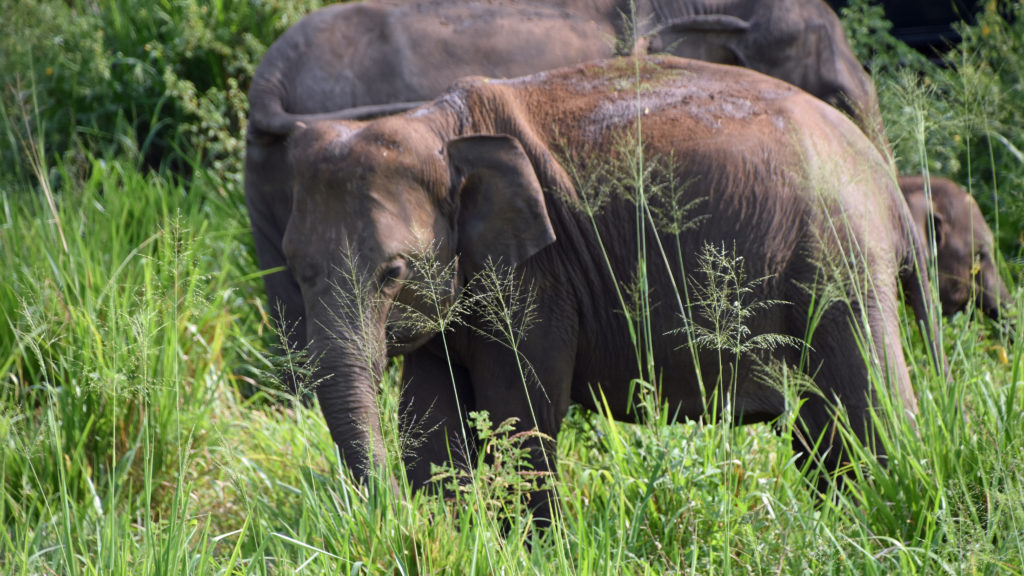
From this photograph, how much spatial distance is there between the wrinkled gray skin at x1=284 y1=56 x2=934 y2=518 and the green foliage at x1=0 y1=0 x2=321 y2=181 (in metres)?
3.75

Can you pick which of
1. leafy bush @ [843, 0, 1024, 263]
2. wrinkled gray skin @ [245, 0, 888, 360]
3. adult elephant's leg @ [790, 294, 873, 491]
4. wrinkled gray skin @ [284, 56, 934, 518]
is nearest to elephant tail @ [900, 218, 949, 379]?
wrinkled gray skin @ [284, 56, 934, 518]

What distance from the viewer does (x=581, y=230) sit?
150 inches

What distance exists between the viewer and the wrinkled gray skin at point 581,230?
357cm

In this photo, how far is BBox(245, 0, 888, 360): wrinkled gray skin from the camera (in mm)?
5277

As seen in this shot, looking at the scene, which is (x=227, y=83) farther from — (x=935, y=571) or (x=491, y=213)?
(x=935, y=571)

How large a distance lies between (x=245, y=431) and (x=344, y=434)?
174cm

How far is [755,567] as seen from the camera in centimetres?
287

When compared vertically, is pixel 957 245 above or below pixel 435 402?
above

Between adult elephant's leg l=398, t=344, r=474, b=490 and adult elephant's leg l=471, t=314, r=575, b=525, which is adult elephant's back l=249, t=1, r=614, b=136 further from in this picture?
adult elephant's leg l=471, t=314, r=575, b=525

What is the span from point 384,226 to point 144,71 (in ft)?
16.1

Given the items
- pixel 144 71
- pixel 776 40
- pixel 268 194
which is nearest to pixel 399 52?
pixel 268 194

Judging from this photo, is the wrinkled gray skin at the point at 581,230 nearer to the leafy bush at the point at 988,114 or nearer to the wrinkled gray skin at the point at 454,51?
the wrinkled gray skin at the point at 454,51

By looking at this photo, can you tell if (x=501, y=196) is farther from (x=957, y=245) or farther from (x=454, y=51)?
(x=957, y=245)

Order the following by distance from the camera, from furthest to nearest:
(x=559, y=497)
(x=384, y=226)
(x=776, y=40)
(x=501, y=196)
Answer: (x=776, y=40) → (x=501, y=196) → (x=384, y=226) → (x=559, y=497)
